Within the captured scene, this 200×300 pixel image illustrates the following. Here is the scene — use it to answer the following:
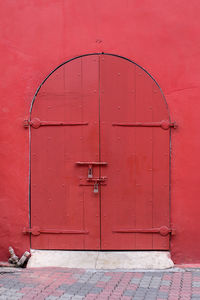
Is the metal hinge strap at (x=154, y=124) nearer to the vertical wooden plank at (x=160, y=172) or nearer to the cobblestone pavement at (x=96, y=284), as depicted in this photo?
the vertical wooden plank at (x=160, y=172)

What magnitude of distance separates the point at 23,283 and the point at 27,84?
241 centimetres

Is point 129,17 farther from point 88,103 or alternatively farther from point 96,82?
point 88,103

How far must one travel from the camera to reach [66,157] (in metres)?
4.74

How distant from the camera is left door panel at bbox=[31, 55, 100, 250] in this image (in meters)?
4.71

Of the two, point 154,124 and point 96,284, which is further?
point 154,124

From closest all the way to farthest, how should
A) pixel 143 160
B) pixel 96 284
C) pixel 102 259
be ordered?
1. pixel 96 284
2. pixel 102 259
3. pixel 143 160

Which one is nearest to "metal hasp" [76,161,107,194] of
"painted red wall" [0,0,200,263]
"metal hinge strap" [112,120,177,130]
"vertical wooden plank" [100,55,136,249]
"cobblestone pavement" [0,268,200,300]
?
"vertical wooden plank" [100,55,136,249]

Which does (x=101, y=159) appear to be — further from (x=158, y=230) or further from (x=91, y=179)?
(x=158, y=230)

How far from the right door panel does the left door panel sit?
0.15m

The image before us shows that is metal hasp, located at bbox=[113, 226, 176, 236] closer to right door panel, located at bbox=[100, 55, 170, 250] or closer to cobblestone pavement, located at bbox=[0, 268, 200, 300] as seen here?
right door panel, located at bbox=[100, 55, 170, 250]

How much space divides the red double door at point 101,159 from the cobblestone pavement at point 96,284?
45cm

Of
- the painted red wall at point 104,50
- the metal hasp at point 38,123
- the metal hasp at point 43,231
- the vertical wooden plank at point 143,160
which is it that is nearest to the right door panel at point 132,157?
the vertical wooden plank at point 143,160

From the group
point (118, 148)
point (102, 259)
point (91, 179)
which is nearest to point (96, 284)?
point (102, 259)

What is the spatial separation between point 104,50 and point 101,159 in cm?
138
